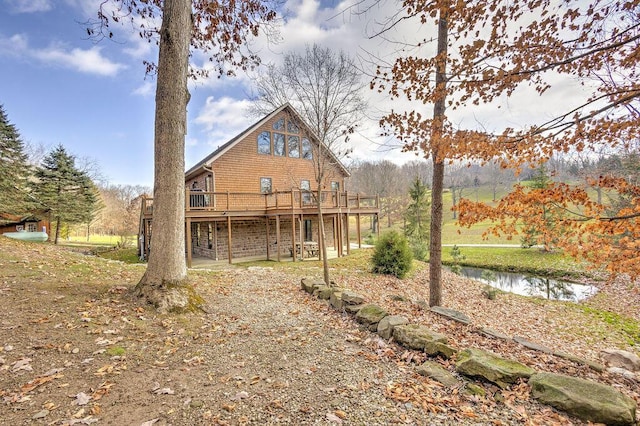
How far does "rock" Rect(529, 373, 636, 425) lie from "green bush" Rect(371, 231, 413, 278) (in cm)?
842

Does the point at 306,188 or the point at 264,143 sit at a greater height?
the point at 264,143

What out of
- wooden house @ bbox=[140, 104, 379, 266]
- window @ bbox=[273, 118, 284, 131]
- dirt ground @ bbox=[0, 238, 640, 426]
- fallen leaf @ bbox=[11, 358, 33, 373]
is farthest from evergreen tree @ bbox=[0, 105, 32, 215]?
fallen leaf @ bbox=[11, 358, 33, 373]

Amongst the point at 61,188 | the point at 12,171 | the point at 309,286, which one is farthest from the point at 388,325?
the point at 61,188

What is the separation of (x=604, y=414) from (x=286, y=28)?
31.7 feet

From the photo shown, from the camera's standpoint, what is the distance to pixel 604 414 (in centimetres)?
263

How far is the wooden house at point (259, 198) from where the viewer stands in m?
14.7

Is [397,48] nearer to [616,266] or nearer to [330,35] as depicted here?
[330,35]

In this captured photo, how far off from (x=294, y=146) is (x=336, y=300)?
43.8ft

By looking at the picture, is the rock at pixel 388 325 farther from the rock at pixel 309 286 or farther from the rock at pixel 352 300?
the rock at pixel 309 286

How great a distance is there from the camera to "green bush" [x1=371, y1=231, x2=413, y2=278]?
1158 centimetres

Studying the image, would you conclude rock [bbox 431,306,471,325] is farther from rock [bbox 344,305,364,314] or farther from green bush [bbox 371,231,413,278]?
green bush [bbox 371,231,413,278]

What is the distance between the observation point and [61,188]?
83.8ft

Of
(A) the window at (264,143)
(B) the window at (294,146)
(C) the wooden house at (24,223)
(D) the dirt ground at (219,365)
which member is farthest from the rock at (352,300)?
(C) the wooden house at (24,223)

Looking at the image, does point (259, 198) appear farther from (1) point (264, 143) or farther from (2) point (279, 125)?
(2) point (279, 125)
